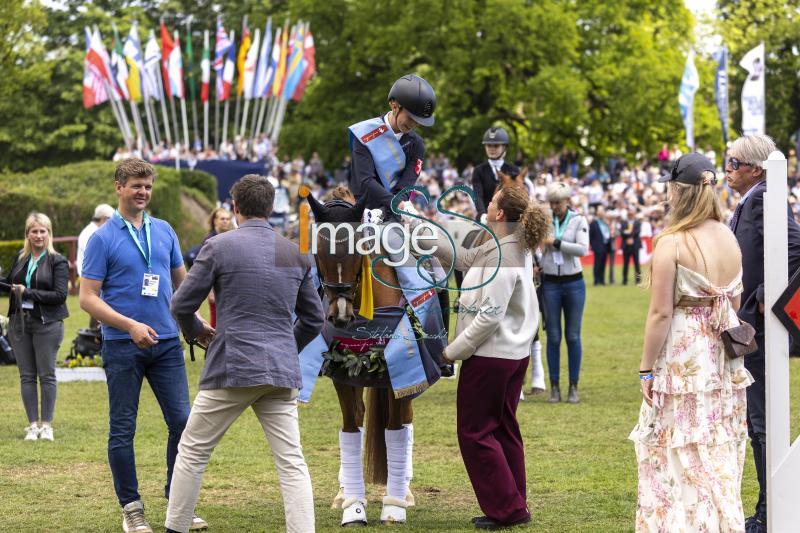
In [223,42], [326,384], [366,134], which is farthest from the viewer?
[223,42]

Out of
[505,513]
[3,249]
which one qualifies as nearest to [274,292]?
[505,513]

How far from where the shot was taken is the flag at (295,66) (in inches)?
1692

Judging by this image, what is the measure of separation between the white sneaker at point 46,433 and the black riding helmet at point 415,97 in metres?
4.92

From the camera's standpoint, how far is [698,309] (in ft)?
19.9

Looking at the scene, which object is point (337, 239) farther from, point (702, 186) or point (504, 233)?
point (702, 186)

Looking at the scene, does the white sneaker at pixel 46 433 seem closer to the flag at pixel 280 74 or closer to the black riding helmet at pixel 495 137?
the black riding helmet at pixel 495 137

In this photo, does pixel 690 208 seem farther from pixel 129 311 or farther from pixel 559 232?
pixel 559 232

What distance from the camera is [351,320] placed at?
6859 mm

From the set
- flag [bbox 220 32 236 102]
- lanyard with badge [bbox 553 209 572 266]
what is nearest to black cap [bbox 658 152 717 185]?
lanyard with badge [bbox 553 209 572 266]

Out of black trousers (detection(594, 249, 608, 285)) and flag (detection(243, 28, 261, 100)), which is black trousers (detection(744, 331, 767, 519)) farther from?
flag (detection(243, 28, 261, 100))

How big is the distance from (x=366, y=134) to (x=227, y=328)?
5.53ft

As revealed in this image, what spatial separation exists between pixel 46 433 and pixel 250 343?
4.93 meters

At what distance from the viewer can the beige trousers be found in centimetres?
632

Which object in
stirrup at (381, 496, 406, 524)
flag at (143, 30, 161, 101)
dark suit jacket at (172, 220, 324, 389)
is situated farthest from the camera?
flag at (143, 30, 161, 101)
